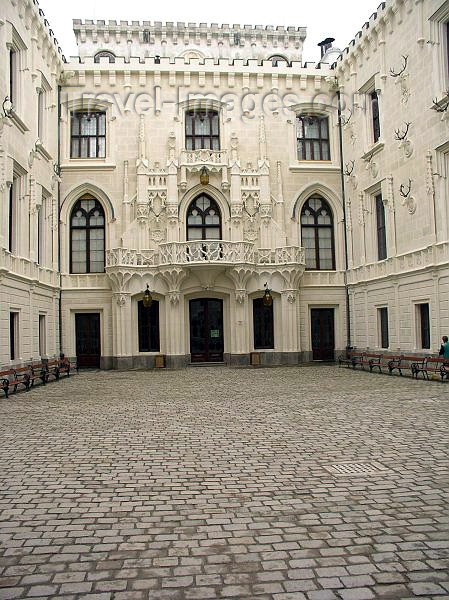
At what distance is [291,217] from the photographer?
97.7ft

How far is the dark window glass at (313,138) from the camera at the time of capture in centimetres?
3061

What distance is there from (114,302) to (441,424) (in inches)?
805

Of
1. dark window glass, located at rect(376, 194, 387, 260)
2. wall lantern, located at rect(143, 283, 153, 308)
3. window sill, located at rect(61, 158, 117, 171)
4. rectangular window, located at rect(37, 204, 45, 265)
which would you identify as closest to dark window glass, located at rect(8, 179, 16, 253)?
rectangular window, located at rect(37, 204, 45, 265)

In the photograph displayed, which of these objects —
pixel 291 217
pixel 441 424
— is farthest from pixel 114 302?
pixel 441 424

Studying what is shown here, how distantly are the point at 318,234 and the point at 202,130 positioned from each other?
322 inches

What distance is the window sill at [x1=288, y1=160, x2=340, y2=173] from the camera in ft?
98.0

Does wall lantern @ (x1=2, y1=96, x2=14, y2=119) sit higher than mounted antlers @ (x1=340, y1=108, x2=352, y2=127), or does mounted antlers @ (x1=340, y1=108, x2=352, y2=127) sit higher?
mounted antlers @ (x1=340, y1=108, x2=352, y2=127)

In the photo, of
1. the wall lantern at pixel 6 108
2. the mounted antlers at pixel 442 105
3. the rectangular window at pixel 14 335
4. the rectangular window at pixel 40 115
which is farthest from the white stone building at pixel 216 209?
the wall lantern at pixel 6 108

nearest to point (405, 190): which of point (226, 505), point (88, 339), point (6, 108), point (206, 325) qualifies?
point (206, 325)

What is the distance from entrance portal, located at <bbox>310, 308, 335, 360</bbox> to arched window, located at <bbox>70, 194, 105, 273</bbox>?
37.1 ft

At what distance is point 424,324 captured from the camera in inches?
871

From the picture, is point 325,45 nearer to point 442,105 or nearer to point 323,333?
point 323,333

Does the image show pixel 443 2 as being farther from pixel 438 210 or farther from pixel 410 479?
pixel 410 479

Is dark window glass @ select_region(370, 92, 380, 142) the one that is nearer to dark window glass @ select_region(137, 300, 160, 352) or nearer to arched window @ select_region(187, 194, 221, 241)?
arched window @ select_region(187, 194, 221, 241)
